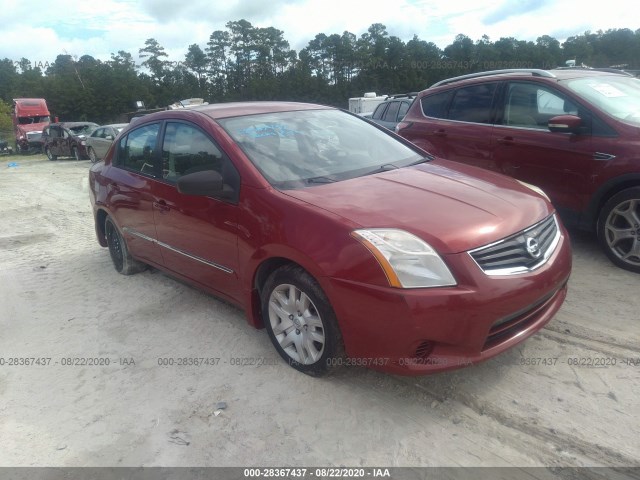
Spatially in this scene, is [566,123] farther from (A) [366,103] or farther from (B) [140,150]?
(A) [366,103]

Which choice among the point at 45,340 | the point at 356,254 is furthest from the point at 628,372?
the point at 45,340

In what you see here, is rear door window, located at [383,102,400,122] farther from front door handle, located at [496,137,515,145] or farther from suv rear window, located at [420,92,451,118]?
front door handle, located at [496,137,515,145]

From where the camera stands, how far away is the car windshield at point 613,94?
4.55 meters

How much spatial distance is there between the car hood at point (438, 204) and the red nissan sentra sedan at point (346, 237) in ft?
0.03

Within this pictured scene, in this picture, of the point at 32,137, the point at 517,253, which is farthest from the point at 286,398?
the point at 32,137

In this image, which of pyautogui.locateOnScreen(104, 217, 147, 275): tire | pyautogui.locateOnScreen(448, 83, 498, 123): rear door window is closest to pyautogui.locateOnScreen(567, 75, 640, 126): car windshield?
pyautogui.locateOnScreen(448, 83, 498, 123): rear door window

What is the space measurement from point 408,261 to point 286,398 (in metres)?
1.12

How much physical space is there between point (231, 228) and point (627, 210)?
3.33 metres

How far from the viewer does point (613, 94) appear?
4.88 metres

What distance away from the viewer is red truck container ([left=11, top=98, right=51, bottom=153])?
28938 millimetres

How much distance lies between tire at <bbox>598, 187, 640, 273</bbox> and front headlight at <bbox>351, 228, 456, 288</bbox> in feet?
8.62

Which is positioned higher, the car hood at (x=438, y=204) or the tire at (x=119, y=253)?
the car hood at (x=438, y=204)

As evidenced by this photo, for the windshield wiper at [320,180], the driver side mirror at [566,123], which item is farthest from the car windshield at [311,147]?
the driver side mirror at [566,123]

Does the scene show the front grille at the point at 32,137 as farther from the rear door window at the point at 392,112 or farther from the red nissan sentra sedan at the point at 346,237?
the red nissan sentra sedan at the point at 346,237
